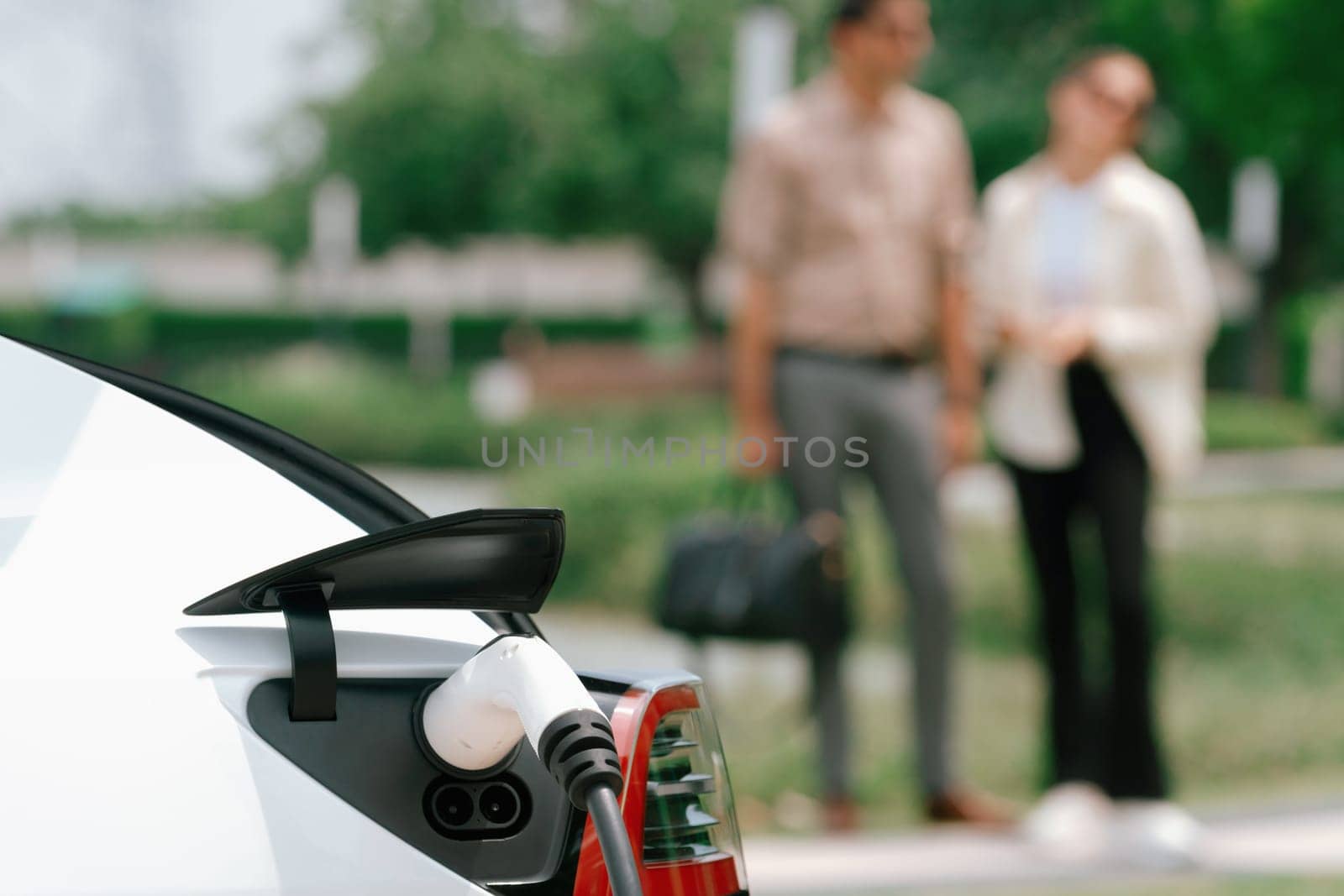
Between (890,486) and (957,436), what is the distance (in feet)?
0.77

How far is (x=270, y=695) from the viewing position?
4.29ft

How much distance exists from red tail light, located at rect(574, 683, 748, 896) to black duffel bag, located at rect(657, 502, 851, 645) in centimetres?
297

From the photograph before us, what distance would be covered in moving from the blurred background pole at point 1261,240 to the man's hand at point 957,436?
10.4 meters

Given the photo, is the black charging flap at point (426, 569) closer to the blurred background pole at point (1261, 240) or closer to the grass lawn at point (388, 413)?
the grass lawn at point (388, 413)

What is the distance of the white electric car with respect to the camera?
1238 mm

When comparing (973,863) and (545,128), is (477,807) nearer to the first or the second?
(973,863)

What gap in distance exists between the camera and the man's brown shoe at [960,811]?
15.2 ft

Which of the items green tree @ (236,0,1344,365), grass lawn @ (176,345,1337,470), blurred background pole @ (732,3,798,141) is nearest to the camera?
blurred background pole @ (732,3,798,141)

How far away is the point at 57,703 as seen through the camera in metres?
1.25

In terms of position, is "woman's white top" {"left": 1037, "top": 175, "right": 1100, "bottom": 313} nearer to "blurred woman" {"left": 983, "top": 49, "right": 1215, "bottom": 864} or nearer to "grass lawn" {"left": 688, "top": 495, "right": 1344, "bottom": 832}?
"blurred woman" {"left": 983, "top": 49, "right": 1215, "bottom": 864}

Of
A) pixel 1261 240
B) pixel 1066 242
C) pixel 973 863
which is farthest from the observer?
pixel 1261 240

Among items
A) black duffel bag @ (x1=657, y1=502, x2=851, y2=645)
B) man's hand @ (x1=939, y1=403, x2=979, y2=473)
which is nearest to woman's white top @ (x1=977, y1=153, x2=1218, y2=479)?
man's hand @ (x1=939, y1=403, x2=979, y2=473)

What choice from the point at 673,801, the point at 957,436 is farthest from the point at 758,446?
the point at 673,801

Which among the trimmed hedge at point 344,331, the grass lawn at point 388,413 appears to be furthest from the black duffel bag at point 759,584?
the trimmed hedge at point 344,331
